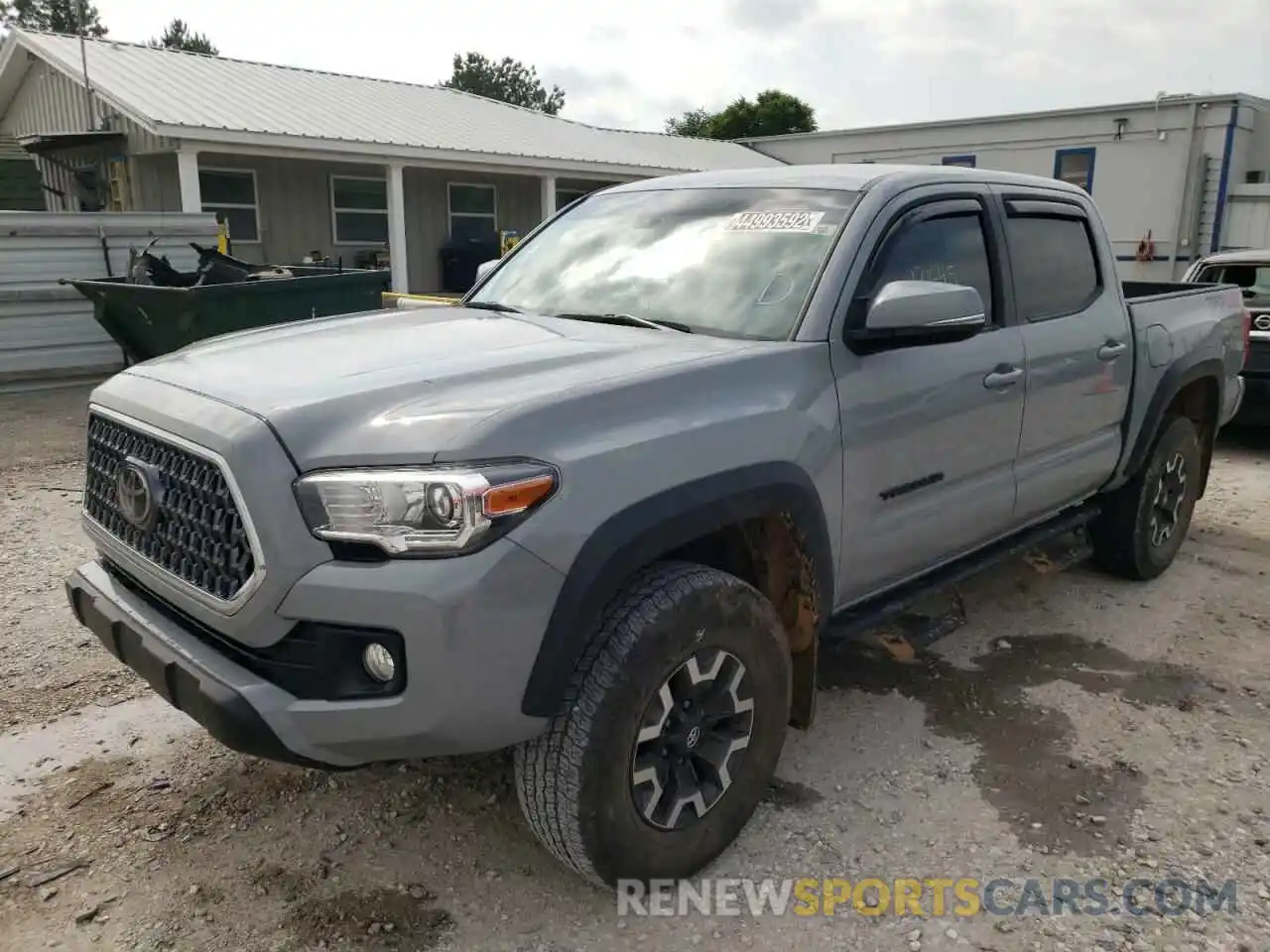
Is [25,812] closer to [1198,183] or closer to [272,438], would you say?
[272,438]

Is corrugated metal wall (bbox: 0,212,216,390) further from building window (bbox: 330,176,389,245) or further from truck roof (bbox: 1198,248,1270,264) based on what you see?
truck roof (bbox: 1198,248,1270,264)

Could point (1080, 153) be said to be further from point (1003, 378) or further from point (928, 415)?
point (928, 415)

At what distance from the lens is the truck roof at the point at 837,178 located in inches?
137

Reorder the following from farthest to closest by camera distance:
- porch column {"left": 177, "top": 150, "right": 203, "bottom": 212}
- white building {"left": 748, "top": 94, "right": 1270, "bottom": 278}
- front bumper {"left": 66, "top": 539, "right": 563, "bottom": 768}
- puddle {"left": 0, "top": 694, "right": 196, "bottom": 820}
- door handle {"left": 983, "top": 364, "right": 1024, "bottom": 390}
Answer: white building {"left": 748, "top": 94, "right": 1270, "bottom": 278} → porch column {"left": 177, "top": 150, "right": 203, "bottom": 212} → door handle {"left": 983, "top": 364, "right": 1024, "bottom": 390} → puddle {"left": 0, "top": 694, "right": 196, "bottom": 820} → front bumper {"left": 66, "top": 539, "right": 563, "bottom": 768}

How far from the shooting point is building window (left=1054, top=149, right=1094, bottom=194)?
19625 millimetres

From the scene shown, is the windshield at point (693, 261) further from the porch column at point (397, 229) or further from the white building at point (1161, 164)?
the white building at point (1161, 164)

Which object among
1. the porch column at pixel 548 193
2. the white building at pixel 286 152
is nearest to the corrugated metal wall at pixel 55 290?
the white building at pixel 286 152

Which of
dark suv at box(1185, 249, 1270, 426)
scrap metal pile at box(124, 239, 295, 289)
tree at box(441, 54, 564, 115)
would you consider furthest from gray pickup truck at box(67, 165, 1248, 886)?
tree at box(441, 54, 564, 115)

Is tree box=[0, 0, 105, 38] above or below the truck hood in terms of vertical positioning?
above

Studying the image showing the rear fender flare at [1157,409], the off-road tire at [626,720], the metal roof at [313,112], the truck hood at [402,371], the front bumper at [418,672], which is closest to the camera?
the front bumper at [418,672]

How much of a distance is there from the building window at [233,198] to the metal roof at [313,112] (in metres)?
1.30

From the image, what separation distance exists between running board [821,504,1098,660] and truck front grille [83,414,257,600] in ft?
5.96

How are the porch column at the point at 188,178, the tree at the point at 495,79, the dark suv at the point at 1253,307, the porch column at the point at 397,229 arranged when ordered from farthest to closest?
the tree at the point at 495,79 < the porch column at the point at 397,229 < the porch column at the point at 188,178 < the dark suv at the point at 1253,307

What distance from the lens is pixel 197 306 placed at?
8.87 meters
